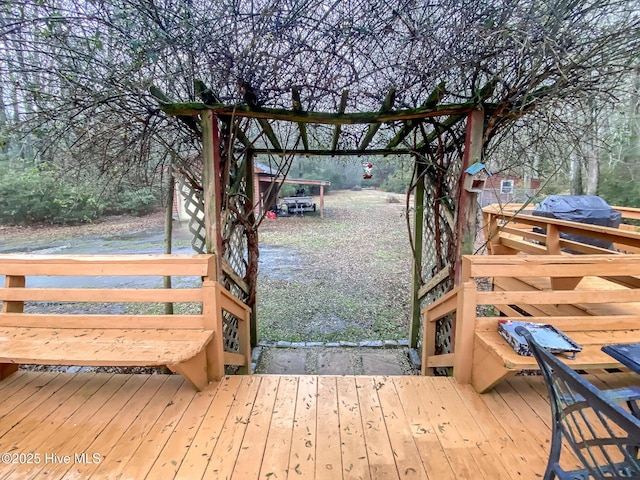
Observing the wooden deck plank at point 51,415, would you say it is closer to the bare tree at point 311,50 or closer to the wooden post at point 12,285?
the wooden post at point 12,285

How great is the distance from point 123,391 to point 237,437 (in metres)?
0.88

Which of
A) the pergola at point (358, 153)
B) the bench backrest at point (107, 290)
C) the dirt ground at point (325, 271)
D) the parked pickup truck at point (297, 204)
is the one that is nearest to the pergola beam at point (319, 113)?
the pergola at point (358, 153)

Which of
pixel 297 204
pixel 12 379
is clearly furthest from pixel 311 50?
pixel 297 204

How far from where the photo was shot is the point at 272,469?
4.57 ft

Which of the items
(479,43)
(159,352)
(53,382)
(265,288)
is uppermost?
(479,43)

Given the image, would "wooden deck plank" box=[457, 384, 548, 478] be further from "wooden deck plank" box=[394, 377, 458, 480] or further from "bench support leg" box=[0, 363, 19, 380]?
"bench support leg" box=[0, 363, 19, 380]

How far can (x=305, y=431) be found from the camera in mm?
1617

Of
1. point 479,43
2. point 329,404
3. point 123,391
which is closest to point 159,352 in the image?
point 123,391

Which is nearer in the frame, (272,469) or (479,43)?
(272,469)

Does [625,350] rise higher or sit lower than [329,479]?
higher

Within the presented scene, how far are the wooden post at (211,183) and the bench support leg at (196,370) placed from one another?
515 mm

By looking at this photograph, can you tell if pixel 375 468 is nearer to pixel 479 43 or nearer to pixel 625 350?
pixel 625 350

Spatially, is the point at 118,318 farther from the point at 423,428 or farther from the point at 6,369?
the point at 423,428

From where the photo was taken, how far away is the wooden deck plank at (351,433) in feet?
4.56
